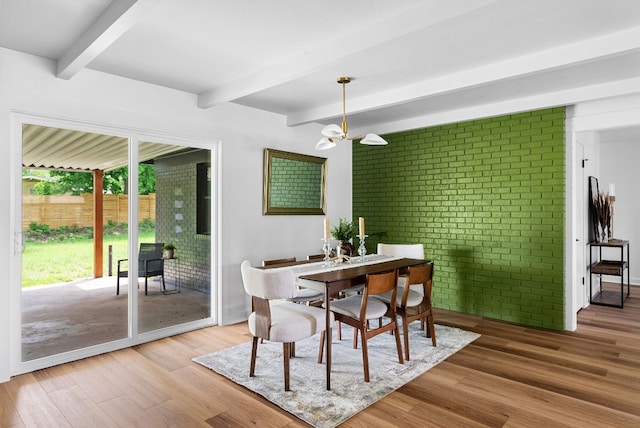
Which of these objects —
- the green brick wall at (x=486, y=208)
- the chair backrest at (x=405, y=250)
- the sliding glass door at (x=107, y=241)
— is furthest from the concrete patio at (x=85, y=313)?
the green brick wall at (x=486, y=208)

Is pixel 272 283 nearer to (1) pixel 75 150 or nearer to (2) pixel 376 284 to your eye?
(2) pixel 376 284

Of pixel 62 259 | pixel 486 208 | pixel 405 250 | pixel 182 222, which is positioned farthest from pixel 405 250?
pixel 62 259

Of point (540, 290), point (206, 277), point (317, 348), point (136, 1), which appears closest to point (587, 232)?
point (540, 290)

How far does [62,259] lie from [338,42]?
299 cm

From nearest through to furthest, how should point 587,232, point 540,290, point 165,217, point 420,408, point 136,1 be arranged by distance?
1. point 136,1
2. point 420,408
3. point 165,217
4. point 540,290
5. point 587,232

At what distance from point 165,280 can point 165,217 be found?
0.67 meters

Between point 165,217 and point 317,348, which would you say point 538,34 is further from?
point 165,217

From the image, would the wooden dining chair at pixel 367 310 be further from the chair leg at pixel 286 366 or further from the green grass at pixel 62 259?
the green grass at pixel 62 259

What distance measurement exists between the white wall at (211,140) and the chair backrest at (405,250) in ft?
3.94

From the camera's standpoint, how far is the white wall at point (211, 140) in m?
3.06

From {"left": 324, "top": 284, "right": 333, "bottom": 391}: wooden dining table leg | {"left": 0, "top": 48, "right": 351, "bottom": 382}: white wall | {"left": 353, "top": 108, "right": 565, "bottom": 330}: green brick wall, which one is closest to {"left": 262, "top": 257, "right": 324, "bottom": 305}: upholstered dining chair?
{"left": 0, "top": 48, "right": 351, "bottom": 382}: white wall

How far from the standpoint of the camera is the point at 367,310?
3.16m

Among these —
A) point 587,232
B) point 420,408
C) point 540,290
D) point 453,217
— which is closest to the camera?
point 420,408

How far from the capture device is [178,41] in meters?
2.90
